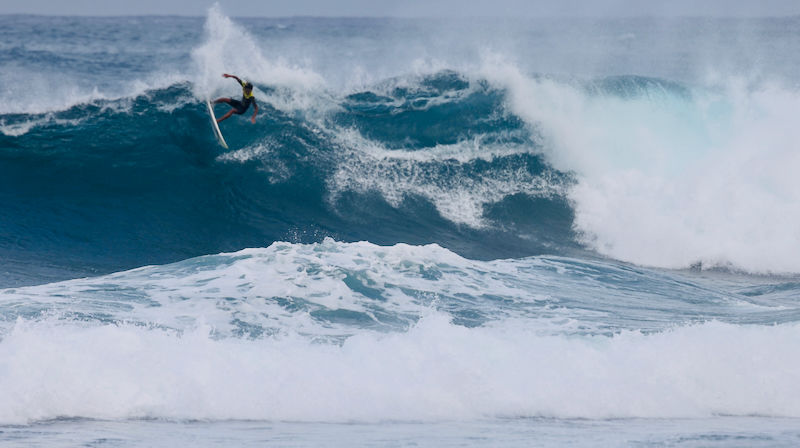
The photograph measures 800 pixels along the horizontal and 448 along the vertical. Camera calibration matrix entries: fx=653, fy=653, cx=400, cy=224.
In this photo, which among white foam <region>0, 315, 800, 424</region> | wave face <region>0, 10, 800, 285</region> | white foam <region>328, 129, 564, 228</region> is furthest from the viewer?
white foam <region>328, 129, 564, 228</region>

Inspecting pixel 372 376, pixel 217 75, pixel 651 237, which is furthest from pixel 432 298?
pixel 217 75

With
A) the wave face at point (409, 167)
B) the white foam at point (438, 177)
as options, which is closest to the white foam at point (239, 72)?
the wave face at point (409, 167)

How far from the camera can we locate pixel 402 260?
29.0ft

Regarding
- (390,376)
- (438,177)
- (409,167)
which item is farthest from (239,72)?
(390,376)

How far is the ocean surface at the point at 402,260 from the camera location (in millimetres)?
5367

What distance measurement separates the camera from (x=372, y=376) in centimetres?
583

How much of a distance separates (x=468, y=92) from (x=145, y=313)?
10.6m

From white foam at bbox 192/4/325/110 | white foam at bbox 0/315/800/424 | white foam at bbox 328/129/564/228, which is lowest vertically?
white foam at bbox 0/315/800/424

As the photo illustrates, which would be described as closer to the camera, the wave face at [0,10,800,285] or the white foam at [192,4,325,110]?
the wave face at [0,10,800,285]

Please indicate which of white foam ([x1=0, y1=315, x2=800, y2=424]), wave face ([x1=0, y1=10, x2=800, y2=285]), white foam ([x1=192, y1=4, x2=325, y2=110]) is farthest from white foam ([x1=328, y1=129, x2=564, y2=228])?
white foam ([x1=0, y1=315, x2=800, y2=424])

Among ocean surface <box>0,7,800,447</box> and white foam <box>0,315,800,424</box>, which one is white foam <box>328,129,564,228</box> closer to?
ocean surface <box>0,7,800,447</box>

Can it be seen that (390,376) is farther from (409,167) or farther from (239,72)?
(239,72)

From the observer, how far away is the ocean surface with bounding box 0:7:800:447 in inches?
211

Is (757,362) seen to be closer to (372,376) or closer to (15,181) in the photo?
(372,376)
